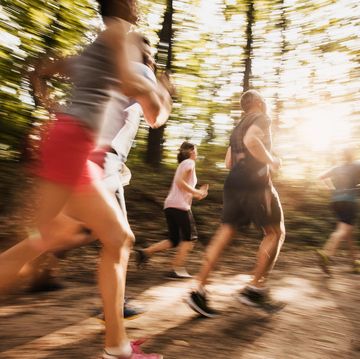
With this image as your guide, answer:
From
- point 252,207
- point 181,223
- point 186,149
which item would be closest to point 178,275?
point 181,223

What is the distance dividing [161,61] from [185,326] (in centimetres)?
1097

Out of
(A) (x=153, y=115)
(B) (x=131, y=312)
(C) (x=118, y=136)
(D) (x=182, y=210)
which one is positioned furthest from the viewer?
(D) (x=182, y=210)

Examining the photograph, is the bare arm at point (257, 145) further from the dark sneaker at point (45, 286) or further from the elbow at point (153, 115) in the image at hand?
the dark sneaker at point (45, 286)

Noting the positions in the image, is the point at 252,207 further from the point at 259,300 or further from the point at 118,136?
the point at 118,136

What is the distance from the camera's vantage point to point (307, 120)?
44.7 feet

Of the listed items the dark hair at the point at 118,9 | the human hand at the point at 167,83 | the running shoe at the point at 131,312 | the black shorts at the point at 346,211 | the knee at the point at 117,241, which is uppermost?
the dark hair at the point at 118,9

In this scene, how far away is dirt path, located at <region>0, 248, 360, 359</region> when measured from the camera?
298 centimetres

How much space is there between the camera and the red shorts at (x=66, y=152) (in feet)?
7.00

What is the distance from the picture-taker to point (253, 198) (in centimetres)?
397

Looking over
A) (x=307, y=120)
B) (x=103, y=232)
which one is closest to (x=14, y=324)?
(x=103, y=232)

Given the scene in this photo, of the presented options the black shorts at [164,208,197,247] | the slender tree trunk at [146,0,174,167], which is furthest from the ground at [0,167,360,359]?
the slender tree trunk at [146,0,174,167]

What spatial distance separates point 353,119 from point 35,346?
41.0ft

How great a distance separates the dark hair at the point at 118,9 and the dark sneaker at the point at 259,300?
9.25 ft

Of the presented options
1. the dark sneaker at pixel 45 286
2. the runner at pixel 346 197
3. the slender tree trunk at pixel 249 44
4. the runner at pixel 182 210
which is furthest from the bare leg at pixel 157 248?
the slender tree trunk at pixel 249 44
